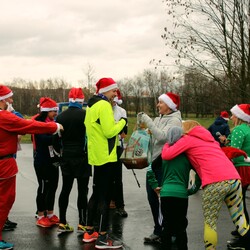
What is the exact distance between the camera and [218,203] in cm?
465

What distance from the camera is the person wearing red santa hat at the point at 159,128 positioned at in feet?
17.8

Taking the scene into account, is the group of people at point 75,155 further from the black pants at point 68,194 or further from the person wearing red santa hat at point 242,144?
the person wearing red santa hat at point 242,144

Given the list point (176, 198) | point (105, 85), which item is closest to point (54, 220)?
point (105, 85)

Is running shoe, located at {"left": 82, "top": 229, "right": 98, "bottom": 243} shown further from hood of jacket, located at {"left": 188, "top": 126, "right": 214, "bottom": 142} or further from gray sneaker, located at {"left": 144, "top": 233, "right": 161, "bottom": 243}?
hood of jacket, located at {"left": 188, "top": 126, "right": 214, "bottom": 142}

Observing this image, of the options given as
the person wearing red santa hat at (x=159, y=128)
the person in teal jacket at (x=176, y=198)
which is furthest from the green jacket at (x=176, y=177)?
the person wearing red santa hat at (x=159, y=128)

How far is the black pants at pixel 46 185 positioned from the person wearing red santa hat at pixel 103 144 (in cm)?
108

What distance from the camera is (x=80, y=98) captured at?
6.29 m

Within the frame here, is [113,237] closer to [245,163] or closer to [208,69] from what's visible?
[245,163]

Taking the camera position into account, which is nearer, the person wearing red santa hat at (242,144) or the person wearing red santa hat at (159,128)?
the person wearing red santa hat at (159,128)

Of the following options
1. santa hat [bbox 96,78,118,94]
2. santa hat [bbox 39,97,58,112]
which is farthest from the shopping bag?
santa hat [bbox 39,97,58,112]

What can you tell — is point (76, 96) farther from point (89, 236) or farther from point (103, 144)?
point (89, 236)

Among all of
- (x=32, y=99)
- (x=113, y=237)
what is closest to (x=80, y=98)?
(x=113, y=237)

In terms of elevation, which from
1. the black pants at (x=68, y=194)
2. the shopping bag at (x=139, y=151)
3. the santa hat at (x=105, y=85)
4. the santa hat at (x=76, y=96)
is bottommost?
the black pants at (x=68, y=194)

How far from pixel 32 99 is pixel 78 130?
84.2 m
